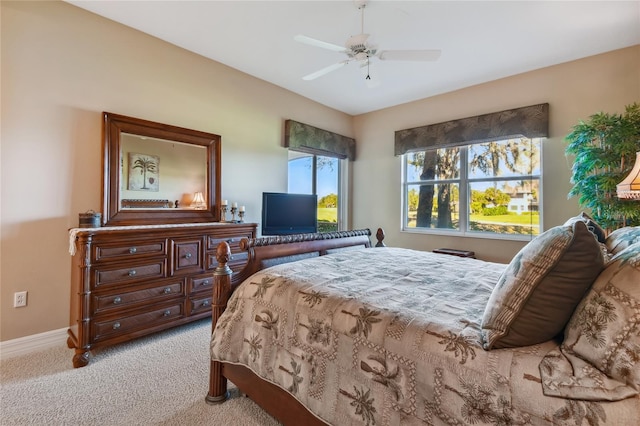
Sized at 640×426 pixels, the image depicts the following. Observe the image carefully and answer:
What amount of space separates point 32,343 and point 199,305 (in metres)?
1.28

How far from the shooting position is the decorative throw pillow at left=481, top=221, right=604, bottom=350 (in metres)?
0.91

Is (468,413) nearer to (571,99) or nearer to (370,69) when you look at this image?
(370,69)

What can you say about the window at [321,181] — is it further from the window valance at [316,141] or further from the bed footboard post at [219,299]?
the bed footboard post at [219,299]

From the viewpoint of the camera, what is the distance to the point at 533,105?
3613 millimetres

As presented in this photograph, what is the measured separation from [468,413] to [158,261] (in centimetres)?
258

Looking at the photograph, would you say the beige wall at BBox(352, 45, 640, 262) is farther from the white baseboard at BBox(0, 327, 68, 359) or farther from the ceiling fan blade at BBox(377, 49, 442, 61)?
the white baseboard at BBox(0, 327, 68, 359)

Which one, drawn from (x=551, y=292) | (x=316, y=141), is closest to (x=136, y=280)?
(x=551, y=292)

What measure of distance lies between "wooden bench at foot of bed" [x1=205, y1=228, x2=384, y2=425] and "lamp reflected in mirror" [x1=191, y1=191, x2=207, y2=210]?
1.65 metres

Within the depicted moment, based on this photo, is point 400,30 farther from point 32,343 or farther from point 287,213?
point 32,343

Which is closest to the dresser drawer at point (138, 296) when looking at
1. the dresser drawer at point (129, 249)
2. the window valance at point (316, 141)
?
the dresser drawer at point (129, 249)

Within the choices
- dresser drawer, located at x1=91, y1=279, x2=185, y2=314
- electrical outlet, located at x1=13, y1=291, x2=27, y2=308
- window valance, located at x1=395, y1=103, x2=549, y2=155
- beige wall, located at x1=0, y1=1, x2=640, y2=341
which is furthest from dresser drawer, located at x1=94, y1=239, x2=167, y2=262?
window valance, located at x1=395, y1=103, x2=549, y2=155

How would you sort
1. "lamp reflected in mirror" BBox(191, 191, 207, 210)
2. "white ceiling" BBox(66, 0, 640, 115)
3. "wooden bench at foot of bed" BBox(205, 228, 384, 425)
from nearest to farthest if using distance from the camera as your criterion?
"wooden bench at foot of bed" BBox(205, 228, 384, 425) < "white ceiling" BBox(66, 0, 640, 115) < "lamp reflected in mirror" BBox(191, 191, 207, 210)

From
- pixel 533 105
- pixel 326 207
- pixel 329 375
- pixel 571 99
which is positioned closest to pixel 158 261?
pixel 329 375

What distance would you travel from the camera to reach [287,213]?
13.1ft
